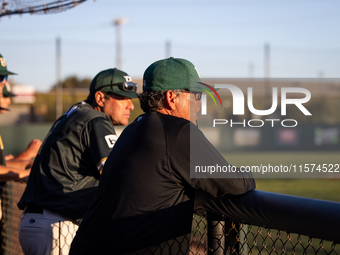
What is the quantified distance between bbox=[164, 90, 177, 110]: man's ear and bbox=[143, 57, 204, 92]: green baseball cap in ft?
0.09

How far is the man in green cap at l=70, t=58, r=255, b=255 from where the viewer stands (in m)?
1.86

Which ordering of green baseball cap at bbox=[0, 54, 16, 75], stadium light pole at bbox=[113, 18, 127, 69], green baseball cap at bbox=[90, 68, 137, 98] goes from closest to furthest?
1. green baseball cap at bbox=[90, 68, 137, 98]
2. green baseball cap at bbox=[0, 54, 16, 75]
3. stadium light pole at bbox=[113, 18, 127, 69]

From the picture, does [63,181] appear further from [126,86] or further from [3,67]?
[3,67]

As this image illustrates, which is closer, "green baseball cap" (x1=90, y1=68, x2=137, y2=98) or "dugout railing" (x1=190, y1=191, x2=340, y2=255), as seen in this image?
"dugout railing" (x1=190, y1=191, x2=340, y2=255)

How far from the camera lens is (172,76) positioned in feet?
6.89

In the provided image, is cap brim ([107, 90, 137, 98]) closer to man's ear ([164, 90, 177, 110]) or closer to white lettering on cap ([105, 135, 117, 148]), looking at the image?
white lettering on cap ([105, 135, 117, 148])

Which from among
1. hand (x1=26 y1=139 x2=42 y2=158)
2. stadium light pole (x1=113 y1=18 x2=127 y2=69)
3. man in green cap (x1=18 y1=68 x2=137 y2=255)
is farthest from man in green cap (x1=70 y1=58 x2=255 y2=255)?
stadium light pole (x1=113 y1=18 x2=127 y2=69)

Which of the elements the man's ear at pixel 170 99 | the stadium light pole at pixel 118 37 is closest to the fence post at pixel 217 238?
the man's ear at pixel 170 99

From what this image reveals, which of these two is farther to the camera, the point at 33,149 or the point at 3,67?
the point at 33,149

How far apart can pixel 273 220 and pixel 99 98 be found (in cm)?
200

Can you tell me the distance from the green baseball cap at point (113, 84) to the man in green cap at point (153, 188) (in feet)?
4.33

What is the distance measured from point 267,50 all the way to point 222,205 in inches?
1222

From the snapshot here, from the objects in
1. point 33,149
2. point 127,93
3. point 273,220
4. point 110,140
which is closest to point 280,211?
point 273,220

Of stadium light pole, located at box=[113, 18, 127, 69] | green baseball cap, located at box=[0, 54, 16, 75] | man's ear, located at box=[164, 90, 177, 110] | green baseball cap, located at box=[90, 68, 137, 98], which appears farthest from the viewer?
stadium light pole, located at box=[113, 18, 127, 69]
